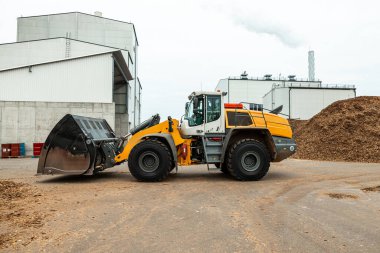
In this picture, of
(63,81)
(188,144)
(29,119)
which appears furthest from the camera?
(63,81)

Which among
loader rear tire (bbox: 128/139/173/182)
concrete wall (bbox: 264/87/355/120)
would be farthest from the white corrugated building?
loader rear tire (bbox: 128/139/173/182)

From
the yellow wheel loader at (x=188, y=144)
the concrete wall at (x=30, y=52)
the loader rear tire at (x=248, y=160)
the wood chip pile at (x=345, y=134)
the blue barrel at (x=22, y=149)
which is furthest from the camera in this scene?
the concrete wall at (x=30, y=52)

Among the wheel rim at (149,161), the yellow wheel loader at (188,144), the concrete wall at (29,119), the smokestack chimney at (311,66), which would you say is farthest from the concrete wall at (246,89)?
the wheel rim at (149,161)

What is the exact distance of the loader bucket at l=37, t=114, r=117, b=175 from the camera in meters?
9.61

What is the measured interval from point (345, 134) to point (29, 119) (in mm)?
18618

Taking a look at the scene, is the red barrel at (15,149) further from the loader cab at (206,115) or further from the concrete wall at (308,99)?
the concrete wall at (308,99)

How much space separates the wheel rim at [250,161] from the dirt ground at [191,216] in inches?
20.5

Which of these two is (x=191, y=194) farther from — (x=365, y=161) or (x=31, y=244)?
(x=365, y=161)

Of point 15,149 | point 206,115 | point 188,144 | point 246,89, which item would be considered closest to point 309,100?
point 246,89

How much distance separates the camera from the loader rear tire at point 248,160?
9672 mm

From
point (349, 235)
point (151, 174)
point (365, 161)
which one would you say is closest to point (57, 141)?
point (151, 174)

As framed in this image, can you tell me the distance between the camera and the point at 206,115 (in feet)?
32.7

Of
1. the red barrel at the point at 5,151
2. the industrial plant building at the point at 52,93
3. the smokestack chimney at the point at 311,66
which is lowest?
the red barrel at the point at 5,151

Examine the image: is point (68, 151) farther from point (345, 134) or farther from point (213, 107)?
point (345, 134)
